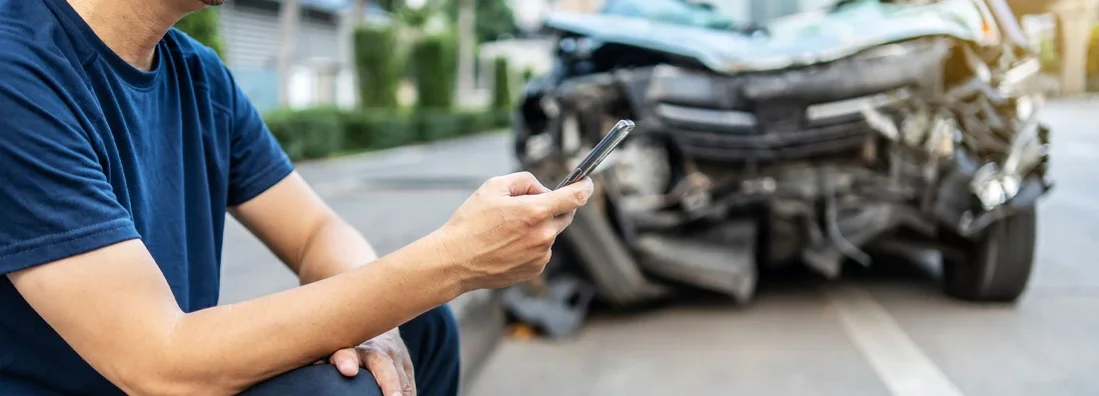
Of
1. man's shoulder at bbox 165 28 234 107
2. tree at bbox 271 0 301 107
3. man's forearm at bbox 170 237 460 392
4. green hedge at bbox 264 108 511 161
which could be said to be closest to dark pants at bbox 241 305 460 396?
man's forearm at bbox 170 237 460 392

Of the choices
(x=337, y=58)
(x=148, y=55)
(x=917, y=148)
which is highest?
(x=148, y=55)

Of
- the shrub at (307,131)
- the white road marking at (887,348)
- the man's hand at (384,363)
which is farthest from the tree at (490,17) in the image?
the man's hand at (384,363)

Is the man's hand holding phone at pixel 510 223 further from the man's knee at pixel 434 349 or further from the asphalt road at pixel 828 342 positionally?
the asphalt road at pixel 828 342

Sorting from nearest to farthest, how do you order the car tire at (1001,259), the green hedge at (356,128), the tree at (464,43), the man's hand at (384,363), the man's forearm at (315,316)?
the man's forearm at (315,316)
the man's hand at (384,363)
the car tire at (1001,259)
the green hedge at (356,128)
the tree at (464,43)

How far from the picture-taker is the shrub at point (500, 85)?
146 feet

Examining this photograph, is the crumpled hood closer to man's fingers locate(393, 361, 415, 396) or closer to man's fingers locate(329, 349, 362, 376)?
man's fingers locate(393, 361, 415, 396)

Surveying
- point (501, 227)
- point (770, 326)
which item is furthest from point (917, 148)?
point (501, 227)

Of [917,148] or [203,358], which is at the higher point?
[203,358]

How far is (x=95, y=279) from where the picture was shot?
1.31 meters

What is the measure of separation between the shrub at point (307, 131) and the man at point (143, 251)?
16.3 metres

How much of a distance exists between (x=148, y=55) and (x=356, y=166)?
55.3ft

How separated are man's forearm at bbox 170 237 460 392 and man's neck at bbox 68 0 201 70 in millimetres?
442

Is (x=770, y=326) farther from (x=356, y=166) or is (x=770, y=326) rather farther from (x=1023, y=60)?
(x=356, y=166)

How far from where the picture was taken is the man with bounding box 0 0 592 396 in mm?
1306
